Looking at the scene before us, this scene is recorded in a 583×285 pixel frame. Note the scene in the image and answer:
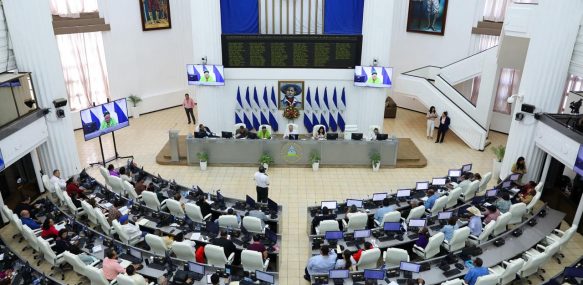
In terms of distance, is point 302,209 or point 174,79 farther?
point 174,79

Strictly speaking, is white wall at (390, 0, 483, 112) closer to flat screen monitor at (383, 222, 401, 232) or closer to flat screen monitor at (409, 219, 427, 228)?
flat screen monitor at (409, 219, 427, 228)

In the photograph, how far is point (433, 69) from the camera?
20891 mm

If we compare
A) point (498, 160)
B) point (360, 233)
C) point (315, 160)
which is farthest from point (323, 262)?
point (498, 160)

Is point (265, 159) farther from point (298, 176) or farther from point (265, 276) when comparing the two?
point (265, 276)

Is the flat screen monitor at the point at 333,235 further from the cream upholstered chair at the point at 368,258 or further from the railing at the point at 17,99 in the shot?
the railing at the point at 17,99

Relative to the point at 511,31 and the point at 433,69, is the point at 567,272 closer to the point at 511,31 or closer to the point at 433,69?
the point at 511,31

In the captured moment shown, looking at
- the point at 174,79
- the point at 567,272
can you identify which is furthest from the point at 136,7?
the point at 567,272

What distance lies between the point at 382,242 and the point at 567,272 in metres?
3.82

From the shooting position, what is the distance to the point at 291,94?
59.9 feet

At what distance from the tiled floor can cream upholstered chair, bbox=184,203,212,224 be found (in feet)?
7.36

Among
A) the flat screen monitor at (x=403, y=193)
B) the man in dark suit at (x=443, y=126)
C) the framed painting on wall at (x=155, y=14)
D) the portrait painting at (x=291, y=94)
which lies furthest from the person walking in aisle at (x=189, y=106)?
the flat screen monitor at (x=403, y=193)

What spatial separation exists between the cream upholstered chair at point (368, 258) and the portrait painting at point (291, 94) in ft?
32.9

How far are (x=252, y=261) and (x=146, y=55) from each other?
15.4 metres

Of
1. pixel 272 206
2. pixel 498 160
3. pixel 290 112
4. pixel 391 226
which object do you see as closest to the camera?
pixel 391 226
